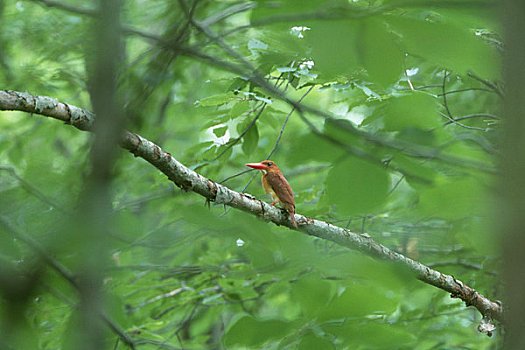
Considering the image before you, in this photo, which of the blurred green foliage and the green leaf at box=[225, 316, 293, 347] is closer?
the blurred green foliage

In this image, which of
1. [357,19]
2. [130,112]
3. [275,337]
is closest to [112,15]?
[130,112]

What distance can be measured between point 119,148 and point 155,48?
29cm

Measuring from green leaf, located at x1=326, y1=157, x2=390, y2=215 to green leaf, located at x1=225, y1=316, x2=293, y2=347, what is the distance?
0.41 m

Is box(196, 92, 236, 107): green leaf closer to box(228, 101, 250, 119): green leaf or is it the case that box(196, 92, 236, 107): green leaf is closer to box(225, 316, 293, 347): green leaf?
box(228, 101, 250, 119): green leaf

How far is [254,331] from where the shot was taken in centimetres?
138

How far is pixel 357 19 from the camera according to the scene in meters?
0.76

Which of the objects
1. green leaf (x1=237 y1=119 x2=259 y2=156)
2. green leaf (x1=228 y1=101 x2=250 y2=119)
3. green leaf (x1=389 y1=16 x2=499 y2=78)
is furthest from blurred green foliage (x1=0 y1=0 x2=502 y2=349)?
green leaf (x1=237 y1=119 x2=259 y2=156)

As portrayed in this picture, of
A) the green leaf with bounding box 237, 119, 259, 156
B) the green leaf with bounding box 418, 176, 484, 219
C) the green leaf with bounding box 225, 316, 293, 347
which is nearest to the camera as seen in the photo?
the green leaf with bounding box 418, 176, 484, 219

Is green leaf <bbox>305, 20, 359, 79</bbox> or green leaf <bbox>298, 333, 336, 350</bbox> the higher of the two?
green leaf <bbox>305, 20, 359, 79</bbox>

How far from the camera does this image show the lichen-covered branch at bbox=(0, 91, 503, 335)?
1.64 metres

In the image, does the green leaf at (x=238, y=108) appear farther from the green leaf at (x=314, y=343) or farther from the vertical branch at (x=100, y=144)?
the vertical branch at (x=100, y=144)

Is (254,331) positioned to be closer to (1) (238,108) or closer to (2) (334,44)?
(2) (334,44)

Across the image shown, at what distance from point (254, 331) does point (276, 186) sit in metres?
1.57

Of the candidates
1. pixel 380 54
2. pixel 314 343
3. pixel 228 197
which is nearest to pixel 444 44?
pixel 380 54
